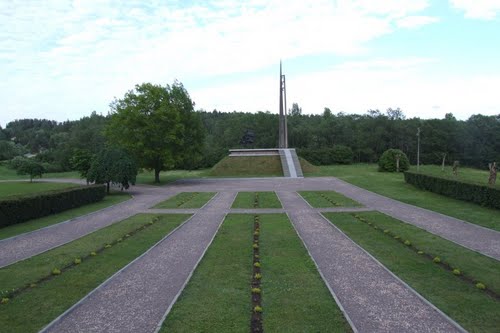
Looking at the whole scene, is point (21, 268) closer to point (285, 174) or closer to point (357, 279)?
point (357, 279)

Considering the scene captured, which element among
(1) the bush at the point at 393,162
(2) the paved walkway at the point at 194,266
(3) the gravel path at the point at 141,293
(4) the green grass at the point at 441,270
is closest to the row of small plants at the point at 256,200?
(2) the paved walkway at the point at 194,266

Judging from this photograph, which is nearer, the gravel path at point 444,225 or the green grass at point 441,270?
the green grass at point 441,270

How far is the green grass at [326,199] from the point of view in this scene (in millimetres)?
20609

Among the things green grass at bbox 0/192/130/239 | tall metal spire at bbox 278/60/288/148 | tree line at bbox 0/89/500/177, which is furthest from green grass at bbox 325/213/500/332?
tall metal spire at bbox 278/60/288/148

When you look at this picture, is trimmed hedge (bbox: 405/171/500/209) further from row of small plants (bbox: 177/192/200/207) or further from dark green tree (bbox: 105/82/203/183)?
dark green tree (bbox: 105/82/203/183)

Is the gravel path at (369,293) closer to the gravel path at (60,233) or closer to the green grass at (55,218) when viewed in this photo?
the gravel path at (60,233)

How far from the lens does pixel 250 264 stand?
1000 cm

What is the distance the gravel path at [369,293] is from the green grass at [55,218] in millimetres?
11178

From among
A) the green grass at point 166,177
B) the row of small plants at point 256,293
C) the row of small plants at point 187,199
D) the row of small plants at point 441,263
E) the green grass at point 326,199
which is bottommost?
the green grass at point 166,177

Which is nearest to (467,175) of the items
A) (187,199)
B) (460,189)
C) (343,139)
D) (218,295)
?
(460,189)

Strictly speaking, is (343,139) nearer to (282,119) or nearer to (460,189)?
(282,119)

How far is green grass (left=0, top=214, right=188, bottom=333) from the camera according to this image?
278 inches

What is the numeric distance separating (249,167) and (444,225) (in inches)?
1278

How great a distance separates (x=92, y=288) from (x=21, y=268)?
3.01m
